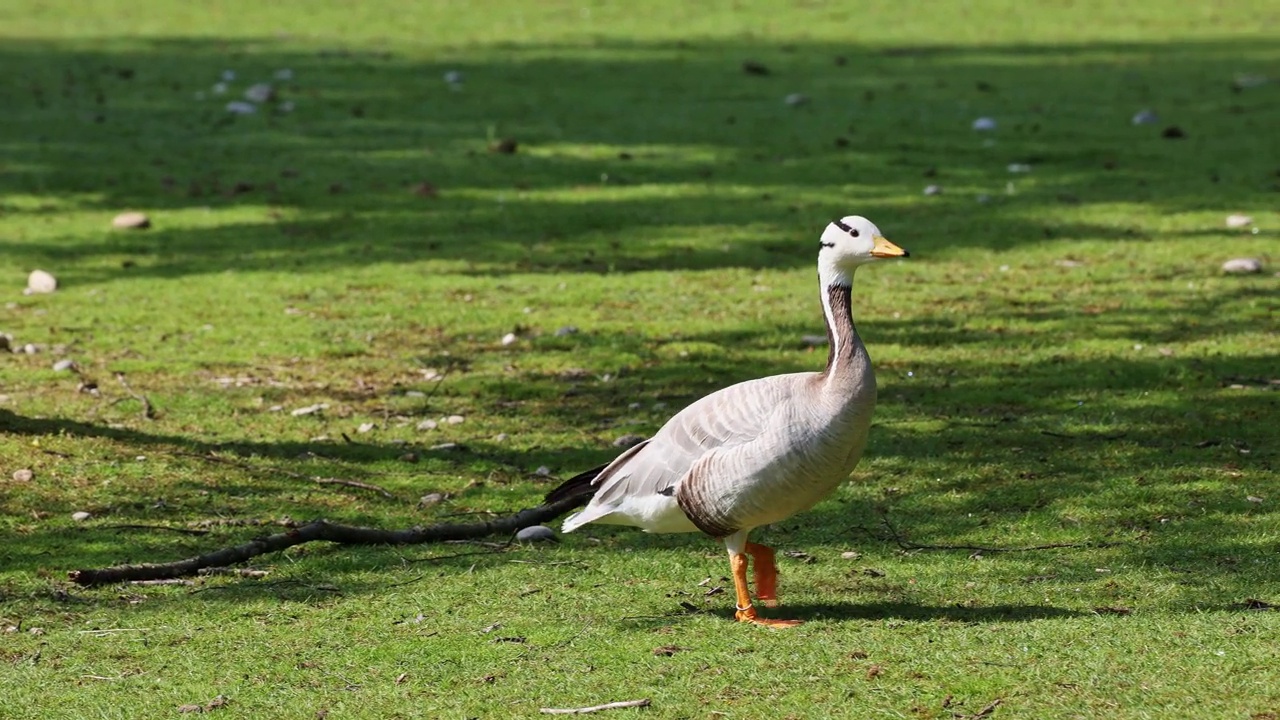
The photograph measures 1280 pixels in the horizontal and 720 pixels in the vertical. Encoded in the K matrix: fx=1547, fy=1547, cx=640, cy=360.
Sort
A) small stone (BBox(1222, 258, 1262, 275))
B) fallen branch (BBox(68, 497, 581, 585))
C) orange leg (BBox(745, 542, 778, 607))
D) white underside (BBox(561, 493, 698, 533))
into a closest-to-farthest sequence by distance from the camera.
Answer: white underside (BBox(561, 493, 698, 533))
orange leg (BBox(745, 542, 778, 607))
fallen branch (BBox(68, 497, 581, 585))
small stone (BBox(1222, 258, 1262, 275))

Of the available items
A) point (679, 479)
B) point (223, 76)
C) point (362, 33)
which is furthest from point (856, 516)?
point (362, 33)

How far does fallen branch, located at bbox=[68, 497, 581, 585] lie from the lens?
21.7 feet

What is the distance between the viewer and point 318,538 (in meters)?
7.01

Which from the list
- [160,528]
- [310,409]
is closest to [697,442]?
[160,528]

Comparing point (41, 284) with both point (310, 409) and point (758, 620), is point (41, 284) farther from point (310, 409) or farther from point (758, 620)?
point (758, 620)

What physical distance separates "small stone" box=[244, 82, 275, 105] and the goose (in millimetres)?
13589

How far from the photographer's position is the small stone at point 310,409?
9.31 m

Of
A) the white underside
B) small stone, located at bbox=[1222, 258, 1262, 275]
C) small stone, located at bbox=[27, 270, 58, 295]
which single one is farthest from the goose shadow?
small stone, located at bbox=[27, 270, 58, 295]

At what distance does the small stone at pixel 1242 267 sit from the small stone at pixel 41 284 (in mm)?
9125

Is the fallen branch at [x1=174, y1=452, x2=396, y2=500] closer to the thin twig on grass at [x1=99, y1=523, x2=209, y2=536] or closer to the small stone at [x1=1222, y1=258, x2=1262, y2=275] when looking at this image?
the thin twig on grass at [x1=99, y1=523, x2=209, y2=536]

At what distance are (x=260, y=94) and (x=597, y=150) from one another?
484 centimetres

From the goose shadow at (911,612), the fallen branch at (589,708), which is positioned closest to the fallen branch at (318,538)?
the goose shadow at (911,612)

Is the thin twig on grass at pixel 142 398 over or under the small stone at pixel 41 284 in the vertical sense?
under

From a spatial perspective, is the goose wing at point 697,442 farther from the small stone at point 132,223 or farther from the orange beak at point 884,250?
the small stone at point 132,223
